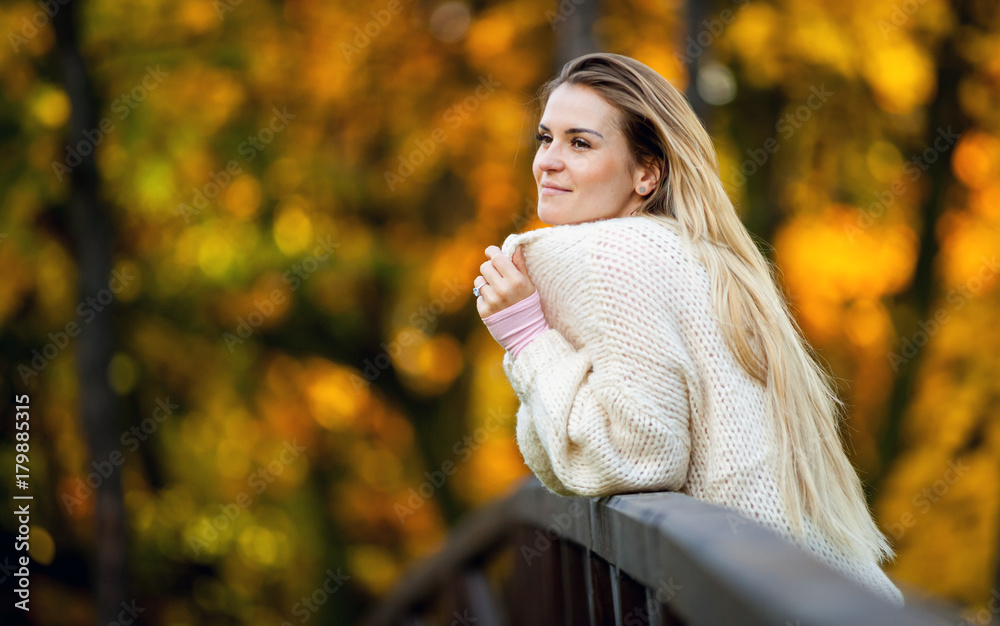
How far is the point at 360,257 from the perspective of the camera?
31.4 feet

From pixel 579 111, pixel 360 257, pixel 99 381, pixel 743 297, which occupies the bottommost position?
pixel 99 381

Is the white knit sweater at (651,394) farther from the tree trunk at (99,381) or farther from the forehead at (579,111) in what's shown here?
the tree trunk at (99,381)

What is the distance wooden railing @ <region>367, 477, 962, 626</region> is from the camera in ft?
3.29

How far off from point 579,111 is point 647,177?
0.21m

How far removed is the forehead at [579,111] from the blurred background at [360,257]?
3859 millimetres

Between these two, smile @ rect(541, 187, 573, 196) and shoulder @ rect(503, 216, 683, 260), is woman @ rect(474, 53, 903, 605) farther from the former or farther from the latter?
smile @ rect(541, 187, 573, 196)

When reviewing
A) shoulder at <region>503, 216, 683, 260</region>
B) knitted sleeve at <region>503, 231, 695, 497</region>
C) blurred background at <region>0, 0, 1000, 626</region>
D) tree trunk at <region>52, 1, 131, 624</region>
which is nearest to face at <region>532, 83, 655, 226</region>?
shoulder at <region>503, 216, 683, 260</region>

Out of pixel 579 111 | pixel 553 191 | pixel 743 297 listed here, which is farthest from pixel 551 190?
pixel 743 297

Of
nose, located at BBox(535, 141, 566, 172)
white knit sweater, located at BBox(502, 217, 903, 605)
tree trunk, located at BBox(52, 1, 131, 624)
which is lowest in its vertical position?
tree trunk, located at BBox(52, 1, 131, 624)

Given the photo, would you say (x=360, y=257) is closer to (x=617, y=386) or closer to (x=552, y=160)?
(x=552, y=160)

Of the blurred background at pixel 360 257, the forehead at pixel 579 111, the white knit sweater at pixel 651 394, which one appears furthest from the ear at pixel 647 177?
the blurred background at pixel 360 257

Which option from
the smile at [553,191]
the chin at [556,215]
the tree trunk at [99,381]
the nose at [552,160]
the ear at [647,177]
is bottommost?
the tree trunk at [99,381]

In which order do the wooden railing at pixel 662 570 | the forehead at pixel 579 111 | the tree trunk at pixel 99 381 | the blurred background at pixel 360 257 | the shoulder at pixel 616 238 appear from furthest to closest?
1. the blurred background at pixel 360 257
2. the tree trunk at pixel 99 381
3. the forehead at pixel 579 111
4. the shoulder at pixel 616 238
5. the wooden railing at pixel 662 570

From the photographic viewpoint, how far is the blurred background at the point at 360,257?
26.0 ft
